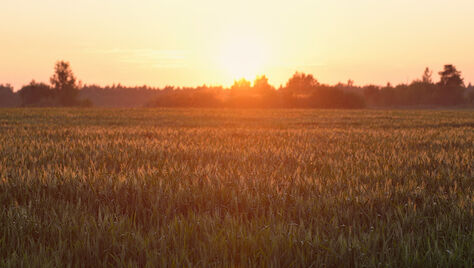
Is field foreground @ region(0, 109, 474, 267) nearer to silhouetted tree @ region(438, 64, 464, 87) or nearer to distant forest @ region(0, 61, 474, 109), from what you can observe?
distant forest @ region(0, 61, 474, 109)

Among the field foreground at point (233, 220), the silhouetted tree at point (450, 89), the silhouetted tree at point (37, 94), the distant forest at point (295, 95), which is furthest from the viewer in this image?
the silhouetted tree at point (37, 94)

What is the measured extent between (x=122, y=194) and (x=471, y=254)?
2.80 metres

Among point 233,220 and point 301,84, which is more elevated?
point 301,84

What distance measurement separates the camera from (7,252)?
2.23 meters

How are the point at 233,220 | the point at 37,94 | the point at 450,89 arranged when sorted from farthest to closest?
the point at 37,94 < the point at 450,89 < the point at 233,220

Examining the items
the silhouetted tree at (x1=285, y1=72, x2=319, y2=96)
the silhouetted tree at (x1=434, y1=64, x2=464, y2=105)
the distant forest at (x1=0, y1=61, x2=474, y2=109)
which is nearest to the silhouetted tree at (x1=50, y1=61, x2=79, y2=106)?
the distant forest at (x1=0, y1=61, x2=474, y2=109)

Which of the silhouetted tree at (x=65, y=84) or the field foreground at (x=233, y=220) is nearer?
the field foreground at (x=233, y=220)

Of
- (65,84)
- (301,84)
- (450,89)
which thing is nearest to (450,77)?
(450,89)

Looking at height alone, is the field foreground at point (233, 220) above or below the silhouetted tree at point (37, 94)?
below

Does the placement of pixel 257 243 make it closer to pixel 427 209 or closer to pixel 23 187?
pixel 427 209

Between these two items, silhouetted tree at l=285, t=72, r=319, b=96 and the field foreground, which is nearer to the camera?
the field foreground

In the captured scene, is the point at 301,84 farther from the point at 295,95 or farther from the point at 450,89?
the point at 450,89

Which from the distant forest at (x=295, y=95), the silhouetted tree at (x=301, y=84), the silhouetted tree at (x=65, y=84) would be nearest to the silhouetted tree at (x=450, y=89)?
the distant forest at (x=295, y=95)

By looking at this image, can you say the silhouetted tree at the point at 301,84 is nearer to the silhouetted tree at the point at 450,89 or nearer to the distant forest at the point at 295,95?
the distant forest at the point at 295,95
